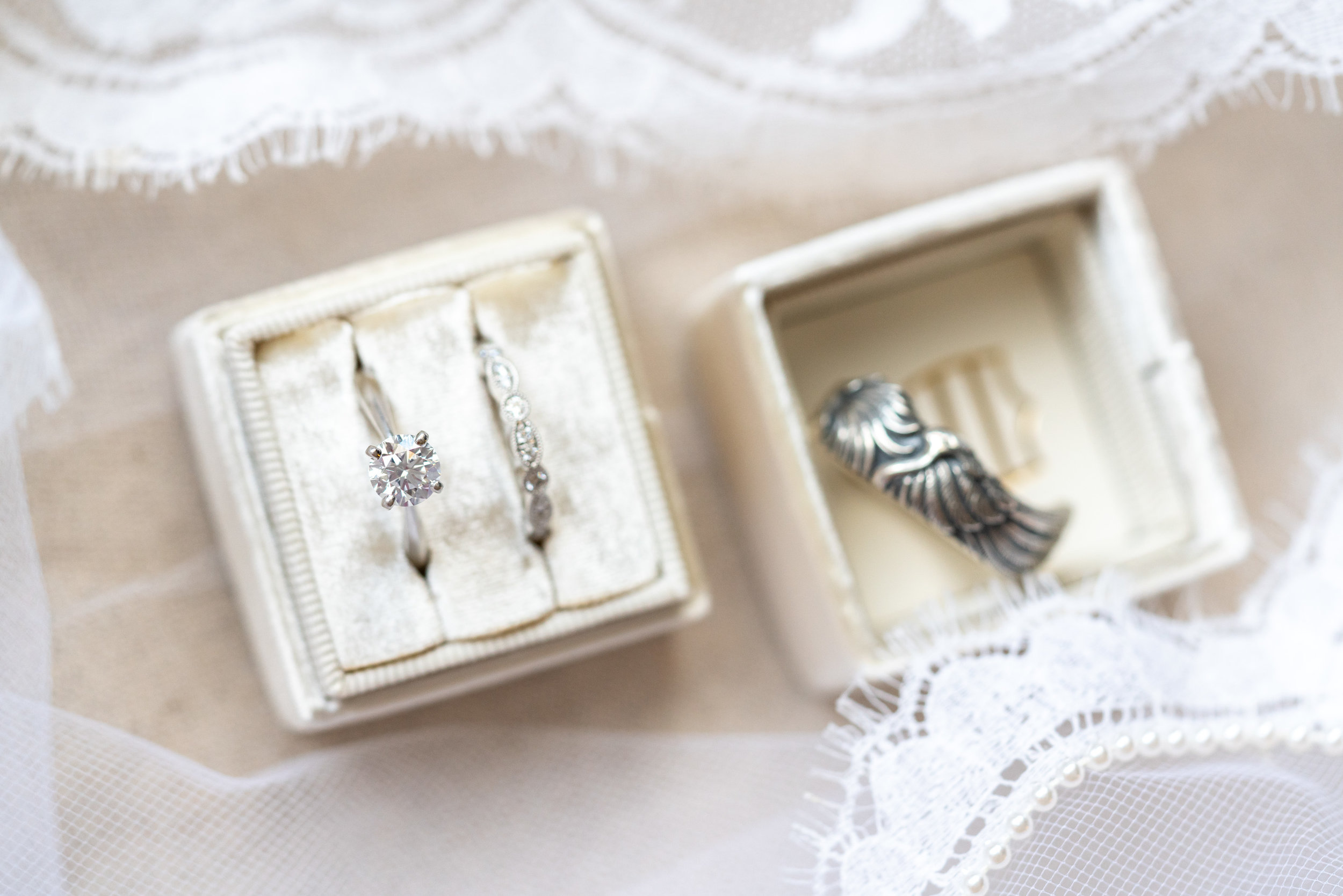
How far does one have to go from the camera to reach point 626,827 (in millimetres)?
1028

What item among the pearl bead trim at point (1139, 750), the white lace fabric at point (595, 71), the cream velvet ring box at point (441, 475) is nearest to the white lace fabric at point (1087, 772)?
the pearl bead trim at point (1139, 750)

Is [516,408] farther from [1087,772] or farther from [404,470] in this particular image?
[1087,772]

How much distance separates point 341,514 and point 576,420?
20 centimetres

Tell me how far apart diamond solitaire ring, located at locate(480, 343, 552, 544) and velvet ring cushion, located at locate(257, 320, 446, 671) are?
0.10 meters

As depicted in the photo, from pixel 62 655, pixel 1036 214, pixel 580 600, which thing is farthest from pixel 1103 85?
pixel 62 655

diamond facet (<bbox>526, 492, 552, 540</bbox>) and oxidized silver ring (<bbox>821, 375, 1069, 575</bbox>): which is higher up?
diamond facet (<bbox>526, 492, 552, 540</bbox>)

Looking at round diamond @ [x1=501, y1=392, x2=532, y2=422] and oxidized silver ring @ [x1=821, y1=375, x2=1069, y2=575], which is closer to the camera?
round diamond @ [x1=501, y1=392, x2=532, y2=422]

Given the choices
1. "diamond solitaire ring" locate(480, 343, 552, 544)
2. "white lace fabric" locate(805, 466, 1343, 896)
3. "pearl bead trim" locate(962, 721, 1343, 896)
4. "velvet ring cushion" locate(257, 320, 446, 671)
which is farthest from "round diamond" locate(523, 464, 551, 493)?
"pearl bead trim" locate(962, 721, 1343, 896)

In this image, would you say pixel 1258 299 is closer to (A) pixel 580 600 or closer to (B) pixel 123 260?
(A) pixel 580 600

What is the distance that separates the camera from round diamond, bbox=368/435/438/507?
802 mm

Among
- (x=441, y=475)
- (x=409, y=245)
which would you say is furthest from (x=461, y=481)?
(x=409, y=245)

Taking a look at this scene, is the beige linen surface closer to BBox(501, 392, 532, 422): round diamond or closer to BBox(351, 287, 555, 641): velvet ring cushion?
BBox(351, 287, 555, 641): velvet ring cushion

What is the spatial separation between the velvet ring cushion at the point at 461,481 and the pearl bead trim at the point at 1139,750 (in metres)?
0.39

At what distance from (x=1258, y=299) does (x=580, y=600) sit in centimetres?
84
